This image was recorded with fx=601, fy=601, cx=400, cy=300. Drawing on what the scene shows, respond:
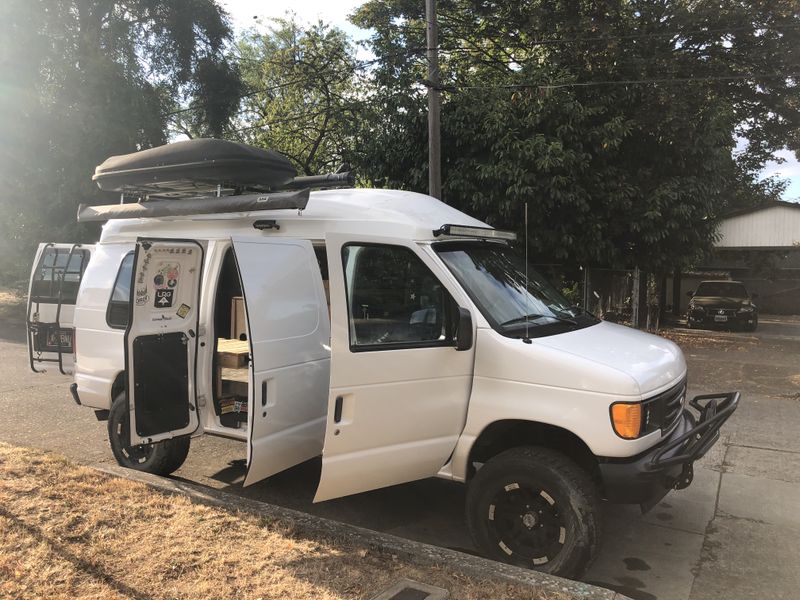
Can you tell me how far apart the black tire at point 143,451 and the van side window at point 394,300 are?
222 centimetres

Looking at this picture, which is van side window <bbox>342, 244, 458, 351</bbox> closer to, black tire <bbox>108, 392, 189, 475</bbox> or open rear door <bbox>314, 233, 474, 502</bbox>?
open rear door <bbox>314, 233, 474, 502</bbox>

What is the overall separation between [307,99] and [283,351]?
59.9 ft

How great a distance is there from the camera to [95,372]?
5.23m

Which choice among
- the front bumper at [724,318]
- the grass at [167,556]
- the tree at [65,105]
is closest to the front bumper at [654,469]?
the grass at [167,556]

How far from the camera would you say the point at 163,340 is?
451 centimetres

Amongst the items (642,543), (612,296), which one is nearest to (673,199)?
(612,296)

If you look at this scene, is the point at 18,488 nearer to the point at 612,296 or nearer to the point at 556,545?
the point at 556,545

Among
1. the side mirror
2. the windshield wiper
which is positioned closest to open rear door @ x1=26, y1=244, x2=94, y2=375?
the side mirror

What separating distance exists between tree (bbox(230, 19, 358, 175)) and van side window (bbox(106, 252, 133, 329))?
12600mm

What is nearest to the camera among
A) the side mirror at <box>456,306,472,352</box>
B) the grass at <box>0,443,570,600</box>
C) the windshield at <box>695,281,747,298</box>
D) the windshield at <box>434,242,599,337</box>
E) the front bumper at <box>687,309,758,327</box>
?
the grass at <box>0,443,570,600</box>

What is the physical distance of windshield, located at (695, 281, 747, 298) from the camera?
669 inches

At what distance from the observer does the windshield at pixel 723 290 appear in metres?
17.0

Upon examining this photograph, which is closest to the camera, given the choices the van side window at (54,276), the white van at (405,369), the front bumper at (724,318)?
the white van at (405,369)

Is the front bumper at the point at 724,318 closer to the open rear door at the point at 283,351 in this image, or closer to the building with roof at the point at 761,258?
the building with roof at the point at 761,258
